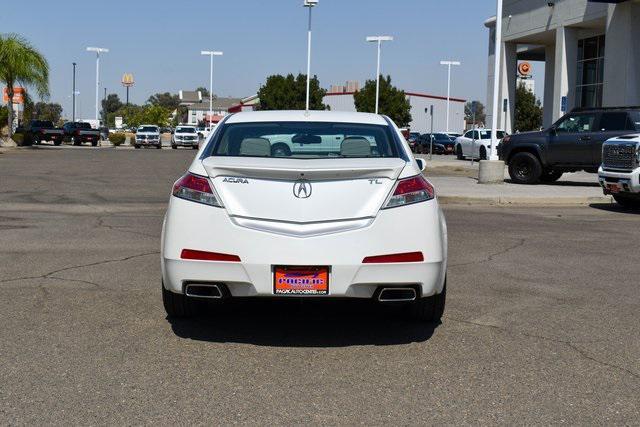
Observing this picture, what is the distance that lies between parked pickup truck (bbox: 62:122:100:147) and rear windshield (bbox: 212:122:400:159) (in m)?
62.2

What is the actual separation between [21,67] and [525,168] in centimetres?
3522

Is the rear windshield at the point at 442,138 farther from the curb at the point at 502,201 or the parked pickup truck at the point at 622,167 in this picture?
the parked pickup truck at the point at 622,167

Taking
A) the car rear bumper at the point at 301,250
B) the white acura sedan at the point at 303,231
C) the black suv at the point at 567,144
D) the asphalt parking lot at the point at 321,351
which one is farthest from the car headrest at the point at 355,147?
the black suv at the point at 567,144

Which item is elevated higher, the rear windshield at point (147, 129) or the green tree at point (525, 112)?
the green tree at point (525, 112)

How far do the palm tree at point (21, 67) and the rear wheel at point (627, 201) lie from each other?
131 feet

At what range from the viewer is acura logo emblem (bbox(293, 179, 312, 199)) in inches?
214

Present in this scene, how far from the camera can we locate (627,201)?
16.9m

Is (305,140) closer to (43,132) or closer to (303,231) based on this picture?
(303,231)

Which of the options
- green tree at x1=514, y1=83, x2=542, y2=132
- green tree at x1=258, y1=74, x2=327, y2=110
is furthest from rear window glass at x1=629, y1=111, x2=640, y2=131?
green tree at x1=514, y1=83, x2=542, y2=132

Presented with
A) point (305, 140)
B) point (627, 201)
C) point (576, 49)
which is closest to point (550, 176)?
point (627, 201)

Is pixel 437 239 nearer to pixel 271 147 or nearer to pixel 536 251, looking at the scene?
pixel 271 147

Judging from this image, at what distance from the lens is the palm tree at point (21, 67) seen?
4891 cm

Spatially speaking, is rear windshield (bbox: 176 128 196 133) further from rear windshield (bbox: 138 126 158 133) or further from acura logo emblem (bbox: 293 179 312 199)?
acura logo emblem (bbox: 293 179 312 199)

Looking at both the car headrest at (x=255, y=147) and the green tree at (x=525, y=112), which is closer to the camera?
the car headrest at (x=255, y=147)
